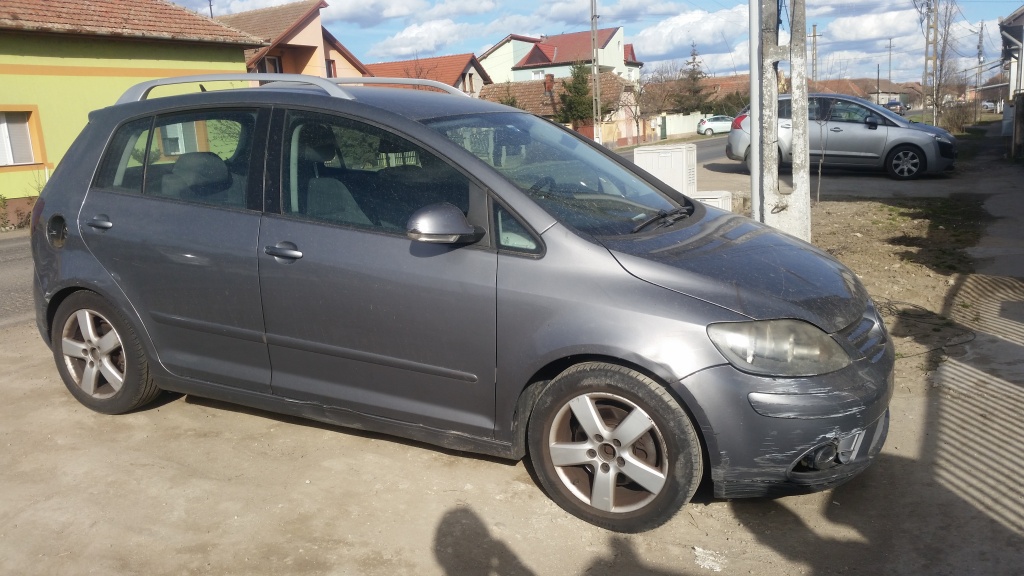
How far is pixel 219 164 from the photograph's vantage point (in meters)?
4.45

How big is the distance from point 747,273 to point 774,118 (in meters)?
4.67

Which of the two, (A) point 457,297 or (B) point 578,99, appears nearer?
(A) point 457,297

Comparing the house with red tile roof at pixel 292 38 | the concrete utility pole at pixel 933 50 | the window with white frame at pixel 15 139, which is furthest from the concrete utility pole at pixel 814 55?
the window with white frame at pixel 15 139

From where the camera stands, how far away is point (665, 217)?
4.31m

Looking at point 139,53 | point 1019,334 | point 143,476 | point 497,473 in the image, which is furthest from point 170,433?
point 139,53

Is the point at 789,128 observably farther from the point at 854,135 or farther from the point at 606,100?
the point at 606,100

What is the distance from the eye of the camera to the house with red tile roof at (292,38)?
35688mm

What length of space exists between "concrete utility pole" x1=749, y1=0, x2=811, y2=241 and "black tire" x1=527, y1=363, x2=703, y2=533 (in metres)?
4.79

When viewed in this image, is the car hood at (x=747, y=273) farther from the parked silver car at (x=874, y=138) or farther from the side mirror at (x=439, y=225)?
the parked silver car at (x=874, y=138)

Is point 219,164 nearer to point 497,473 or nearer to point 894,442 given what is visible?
point 497,473

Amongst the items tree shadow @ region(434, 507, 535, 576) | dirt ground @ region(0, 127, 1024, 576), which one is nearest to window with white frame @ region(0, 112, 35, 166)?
dirt ground @ region(0, 127, 1024, 576)

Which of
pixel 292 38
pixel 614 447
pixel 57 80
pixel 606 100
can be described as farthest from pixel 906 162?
pixel 606 100

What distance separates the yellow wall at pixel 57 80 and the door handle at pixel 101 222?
14.0m

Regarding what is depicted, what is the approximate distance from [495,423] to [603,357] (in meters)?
0.61
